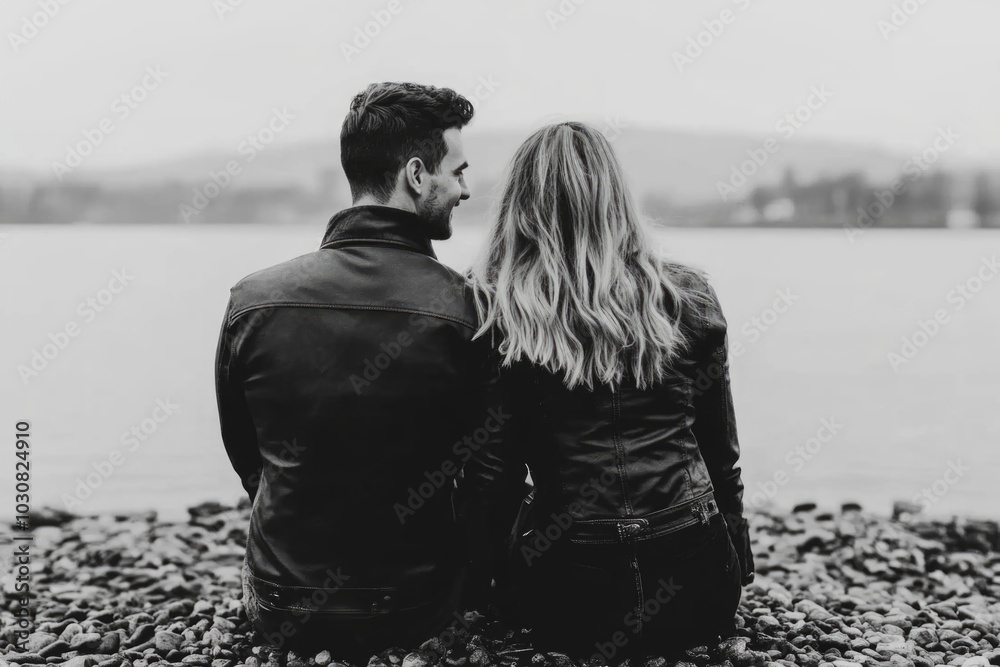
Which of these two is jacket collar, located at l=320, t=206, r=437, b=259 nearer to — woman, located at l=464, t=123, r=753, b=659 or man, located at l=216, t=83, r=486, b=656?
man, located at l=216, t=83, r=486, b=656

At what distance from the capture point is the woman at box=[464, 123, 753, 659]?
2820 millimetres

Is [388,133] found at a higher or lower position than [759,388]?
higher

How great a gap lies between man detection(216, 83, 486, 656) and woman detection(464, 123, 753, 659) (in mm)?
163

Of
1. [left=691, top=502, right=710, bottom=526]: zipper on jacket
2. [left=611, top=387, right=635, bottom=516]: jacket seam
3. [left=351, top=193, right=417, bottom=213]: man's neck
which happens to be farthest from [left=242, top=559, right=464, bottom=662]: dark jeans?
[left=351, top=193, right=417, bottom=213]: man's neck

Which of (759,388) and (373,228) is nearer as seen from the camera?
(373,228)

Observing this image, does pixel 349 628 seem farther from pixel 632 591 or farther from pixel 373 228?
pixel 373 228

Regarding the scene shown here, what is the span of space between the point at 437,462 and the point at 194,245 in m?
48.6

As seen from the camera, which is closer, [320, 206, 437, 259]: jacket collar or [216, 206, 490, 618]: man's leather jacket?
[216, 206, 490, 618]: man's leather jacket

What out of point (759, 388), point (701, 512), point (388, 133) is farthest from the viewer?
point (759, 388)

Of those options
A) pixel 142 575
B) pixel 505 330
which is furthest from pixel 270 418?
pixel 142 575

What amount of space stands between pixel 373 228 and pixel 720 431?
134 cm

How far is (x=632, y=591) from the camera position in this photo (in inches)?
112

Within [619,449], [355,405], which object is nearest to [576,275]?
[619,449]

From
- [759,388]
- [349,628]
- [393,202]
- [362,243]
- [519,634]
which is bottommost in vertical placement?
[759,388]
